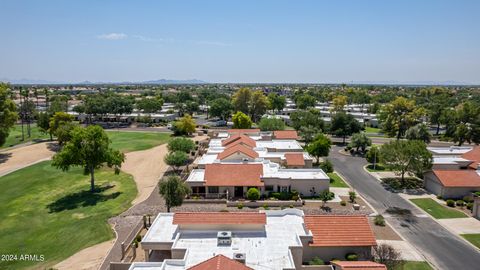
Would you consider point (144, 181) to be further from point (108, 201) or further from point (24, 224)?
point (24, 224)

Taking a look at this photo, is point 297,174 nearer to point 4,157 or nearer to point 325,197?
point 325,197

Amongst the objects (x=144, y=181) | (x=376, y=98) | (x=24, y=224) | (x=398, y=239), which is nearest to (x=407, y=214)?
(x=398, y=239)

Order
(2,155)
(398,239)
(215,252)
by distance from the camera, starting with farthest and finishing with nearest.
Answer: (2,155)
(398,239)
(215,252)

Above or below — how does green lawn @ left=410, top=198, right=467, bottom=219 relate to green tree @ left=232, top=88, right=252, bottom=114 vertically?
below

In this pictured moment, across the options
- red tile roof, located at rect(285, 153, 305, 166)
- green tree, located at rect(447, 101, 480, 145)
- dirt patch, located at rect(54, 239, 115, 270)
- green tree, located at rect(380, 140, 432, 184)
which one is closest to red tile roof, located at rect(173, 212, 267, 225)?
dirt patch, located at rect(54, 239, 115, 270)

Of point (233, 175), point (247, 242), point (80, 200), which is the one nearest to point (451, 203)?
point (233, 175)

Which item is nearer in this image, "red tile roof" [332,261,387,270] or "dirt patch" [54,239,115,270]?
"red tile roof" [332,261,387,270]

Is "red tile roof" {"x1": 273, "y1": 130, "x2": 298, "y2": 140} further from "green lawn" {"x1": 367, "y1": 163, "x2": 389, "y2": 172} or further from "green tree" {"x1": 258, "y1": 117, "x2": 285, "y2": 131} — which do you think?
"green lawn" {"x1": 367, "y1": 163, "x2": 389, "y2": 172}
